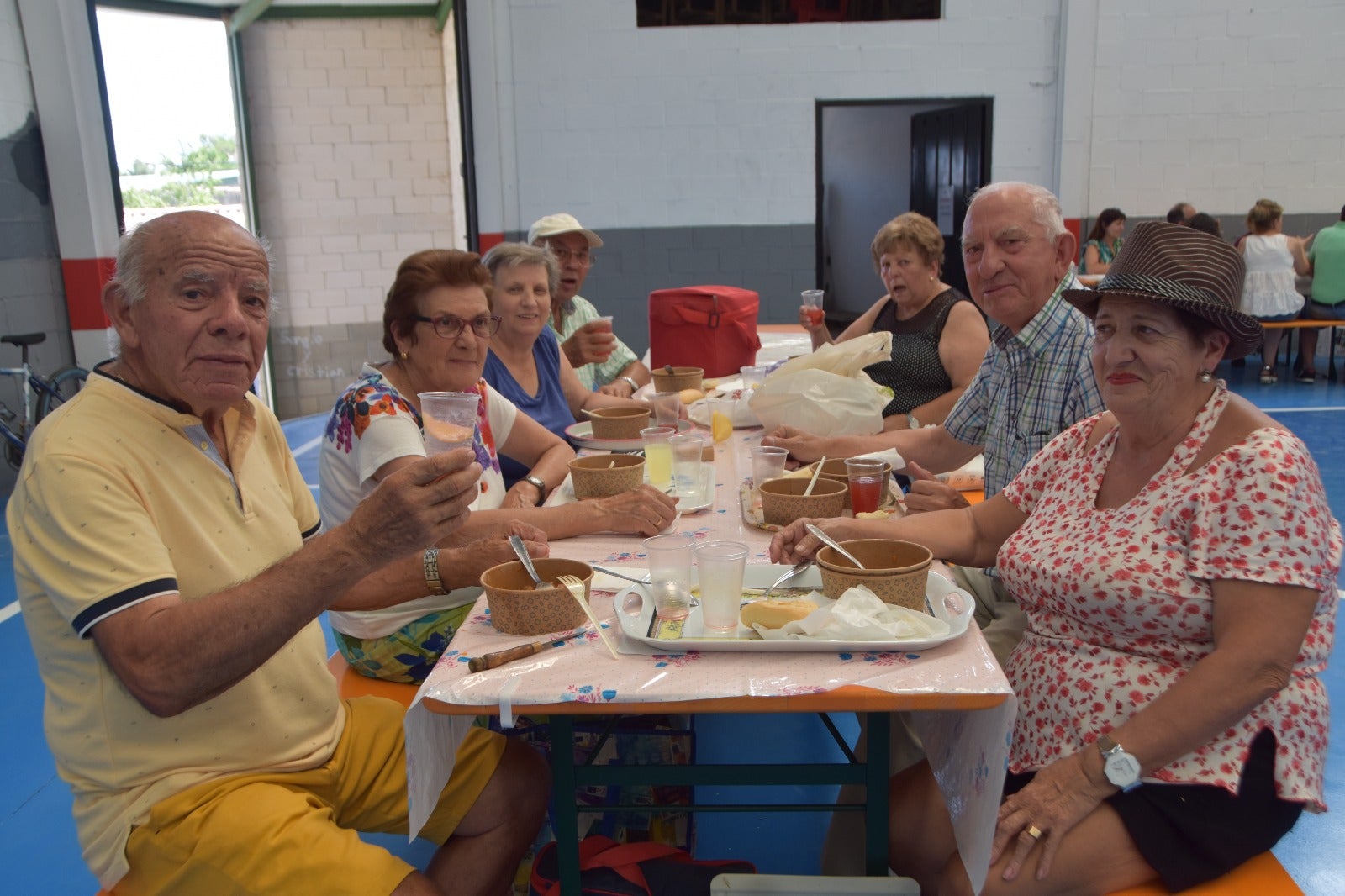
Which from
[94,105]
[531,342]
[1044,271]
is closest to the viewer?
[1044,271]

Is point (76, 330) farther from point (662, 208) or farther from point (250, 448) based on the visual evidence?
point (250, 448)

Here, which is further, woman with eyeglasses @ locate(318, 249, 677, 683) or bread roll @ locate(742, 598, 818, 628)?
woman with eyeglasses @ locate(318, 249, 677, 683)

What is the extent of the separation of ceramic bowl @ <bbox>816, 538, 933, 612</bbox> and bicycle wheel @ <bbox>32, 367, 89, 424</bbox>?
566 cm

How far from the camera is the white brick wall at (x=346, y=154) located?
8.30 metres

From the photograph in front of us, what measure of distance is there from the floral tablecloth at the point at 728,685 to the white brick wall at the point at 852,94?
717 centimetres

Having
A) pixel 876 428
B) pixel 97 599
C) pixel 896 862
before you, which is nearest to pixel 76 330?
pixel 876 428

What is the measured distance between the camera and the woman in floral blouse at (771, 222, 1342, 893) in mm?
1530

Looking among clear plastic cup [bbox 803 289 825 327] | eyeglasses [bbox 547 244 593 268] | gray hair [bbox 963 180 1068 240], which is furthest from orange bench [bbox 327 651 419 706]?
clear plastic cup [bbox 803 289 825 327]

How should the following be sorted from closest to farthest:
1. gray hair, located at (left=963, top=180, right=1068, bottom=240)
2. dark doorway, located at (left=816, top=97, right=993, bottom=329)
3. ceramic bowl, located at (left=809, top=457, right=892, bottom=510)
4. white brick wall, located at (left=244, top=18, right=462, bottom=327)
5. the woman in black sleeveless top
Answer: ceramic bowl, located at (left=809, top=457, right=892, bottom=510)
gray hair, located at (left=963, top=180, right=1068, bottom=240)
the woman in black sleeveless top
white brick wall, located at (left=244, top=18, right=462, bottom=327)
dark doorway, located at (left=816, top=97, right=993, bottom=329)

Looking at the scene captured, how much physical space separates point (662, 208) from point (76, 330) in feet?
15.1

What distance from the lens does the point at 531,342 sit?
3588 mm

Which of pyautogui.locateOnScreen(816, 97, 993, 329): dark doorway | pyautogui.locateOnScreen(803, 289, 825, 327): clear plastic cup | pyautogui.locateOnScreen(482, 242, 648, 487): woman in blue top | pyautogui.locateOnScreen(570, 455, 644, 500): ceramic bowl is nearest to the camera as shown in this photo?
pyautogui.locateOnScreen(570, 455, 644, 500): ceramic bowl

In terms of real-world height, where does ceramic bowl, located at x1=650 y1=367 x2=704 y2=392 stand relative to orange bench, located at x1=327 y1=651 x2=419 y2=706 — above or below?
above

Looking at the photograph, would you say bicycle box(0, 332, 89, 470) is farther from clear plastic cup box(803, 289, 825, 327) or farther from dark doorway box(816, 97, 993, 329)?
dark doorway box(816, 97, 993, 329)
